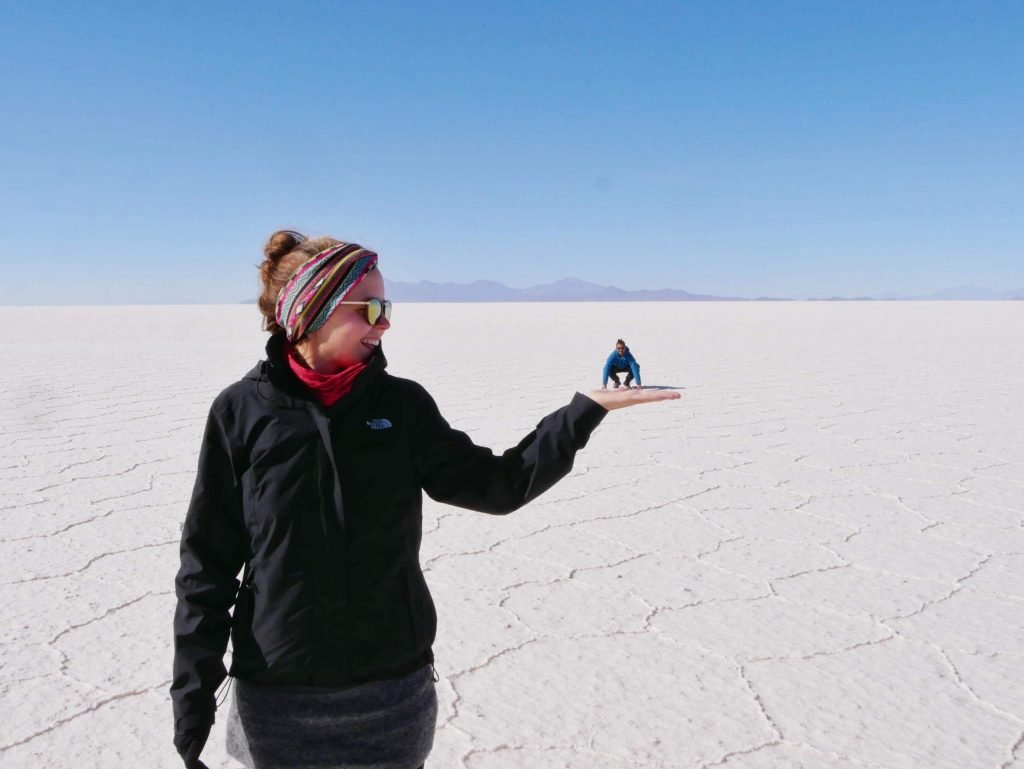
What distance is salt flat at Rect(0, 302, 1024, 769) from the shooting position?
68.7 inches

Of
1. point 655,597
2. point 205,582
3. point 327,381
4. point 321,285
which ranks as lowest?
point 655,597

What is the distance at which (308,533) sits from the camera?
103cm

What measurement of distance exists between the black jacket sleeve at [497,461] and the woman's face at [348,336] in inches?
4.1

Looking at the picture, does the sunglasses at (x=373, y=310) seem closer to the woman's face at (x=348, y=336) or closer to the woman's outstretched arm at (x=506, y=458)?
the woman's face at (x=348, y=336)

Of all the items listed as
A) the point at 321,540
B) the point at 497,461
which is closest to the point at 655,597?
the point at 497,461

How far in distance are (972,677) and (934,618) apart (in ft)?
1.13

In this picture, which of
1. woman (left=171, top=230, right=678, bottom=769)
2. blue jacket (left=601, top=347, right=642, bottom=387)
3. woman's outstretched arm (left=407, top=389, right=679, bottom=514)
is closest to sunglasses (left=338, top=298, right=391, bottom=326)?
woman (left=171, top=230, right=678, bottom=769)

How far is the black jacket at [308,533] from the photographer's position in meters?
1.03

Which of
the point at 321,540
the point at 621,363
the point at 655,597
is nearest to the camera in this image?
the point at 321,540

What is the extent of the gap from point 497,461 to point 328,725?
374 millimetres

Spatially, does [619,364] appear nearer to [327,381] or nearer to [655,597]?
[655,597]

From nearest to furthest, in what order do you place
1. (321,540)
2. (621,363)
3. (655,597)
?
(321,540) < (655,597) < (621,363)

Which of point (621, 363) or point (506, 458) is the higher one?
point (506, 458)

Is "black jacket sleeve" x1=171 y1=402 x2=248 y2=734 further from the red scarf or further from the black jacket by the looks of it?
the red scarf
